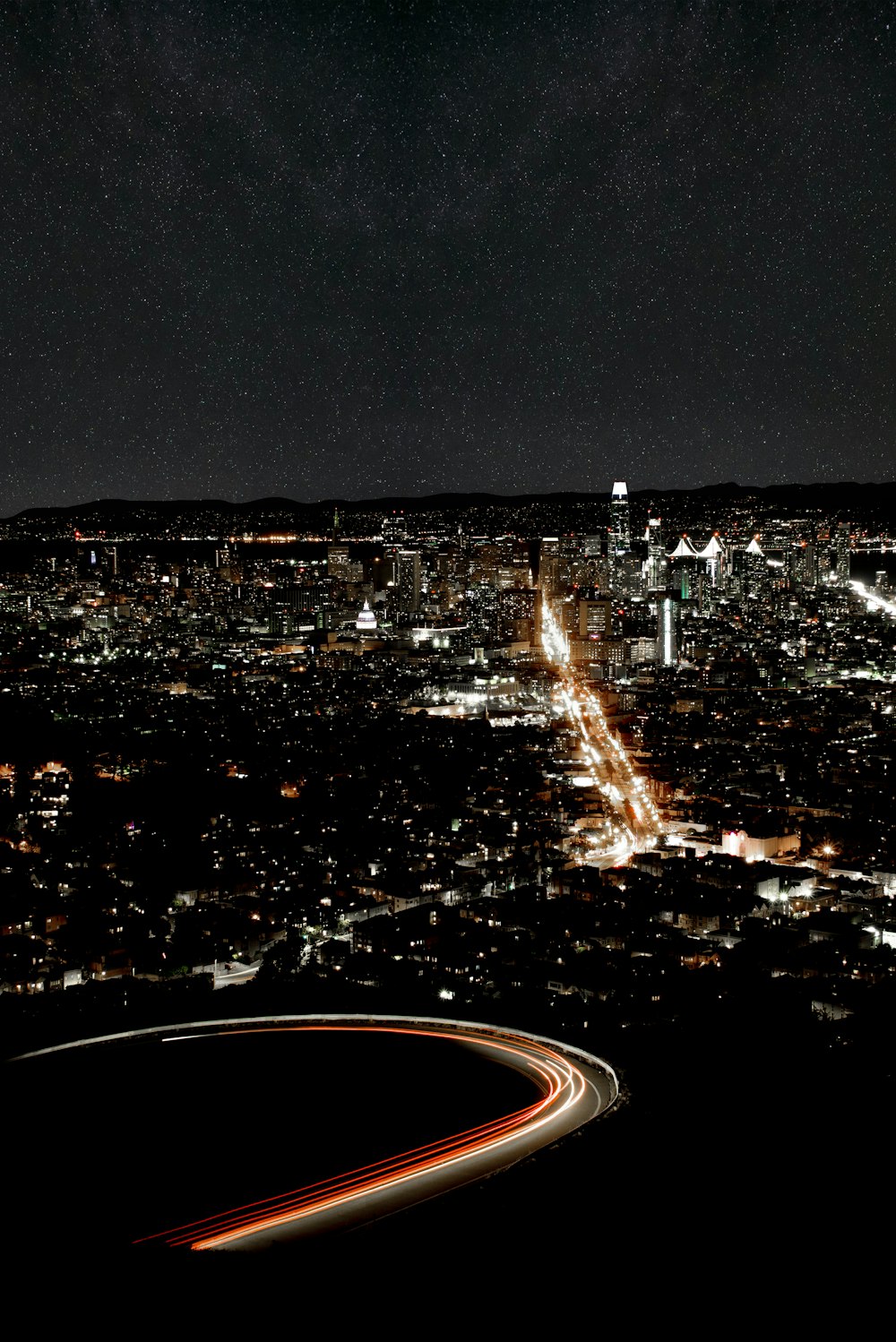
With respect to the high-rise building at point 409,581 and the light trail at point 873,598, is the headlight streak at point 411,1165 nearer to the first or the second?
the light trail at point 873,598

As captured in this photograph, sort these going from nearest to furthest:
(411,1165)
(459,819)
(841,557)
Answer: (411,1165), (459,819), (841,557)

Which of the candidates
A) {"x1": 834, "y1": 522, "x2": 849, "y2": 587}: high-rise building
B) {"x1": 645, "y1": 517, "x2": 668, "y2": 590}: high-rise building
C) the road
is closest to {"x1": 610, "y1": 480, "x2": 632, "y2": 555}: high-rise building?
{"x1": 645, "y1": 517, "x2": 668, "y2": 590}: high-rise building

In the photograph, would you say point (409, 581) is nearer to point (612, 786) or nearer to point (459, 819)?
point (612, 786)

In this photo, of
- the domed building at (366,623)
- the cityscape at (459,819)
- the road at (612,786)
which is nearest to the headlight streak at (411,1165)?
the cityscape at (459,819)

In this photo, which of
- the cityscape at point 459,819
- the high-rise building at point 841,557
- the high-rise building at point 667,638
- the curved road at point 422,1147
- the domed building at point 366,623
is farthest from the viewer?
the high-rise building at point 841,557

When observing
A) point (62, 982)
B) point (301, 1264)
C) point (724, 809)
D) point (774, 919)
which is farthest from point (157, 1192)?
point (724, 809)

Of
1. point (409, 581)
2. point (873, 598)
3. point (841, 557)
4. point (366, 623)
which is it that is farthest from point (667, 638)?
point (841, 557)

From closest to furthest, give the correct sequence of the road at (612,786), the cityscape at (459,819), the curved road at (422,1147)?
the curved road at (422,1147) < the cityscape at (459,819) < the road at (612,786)
